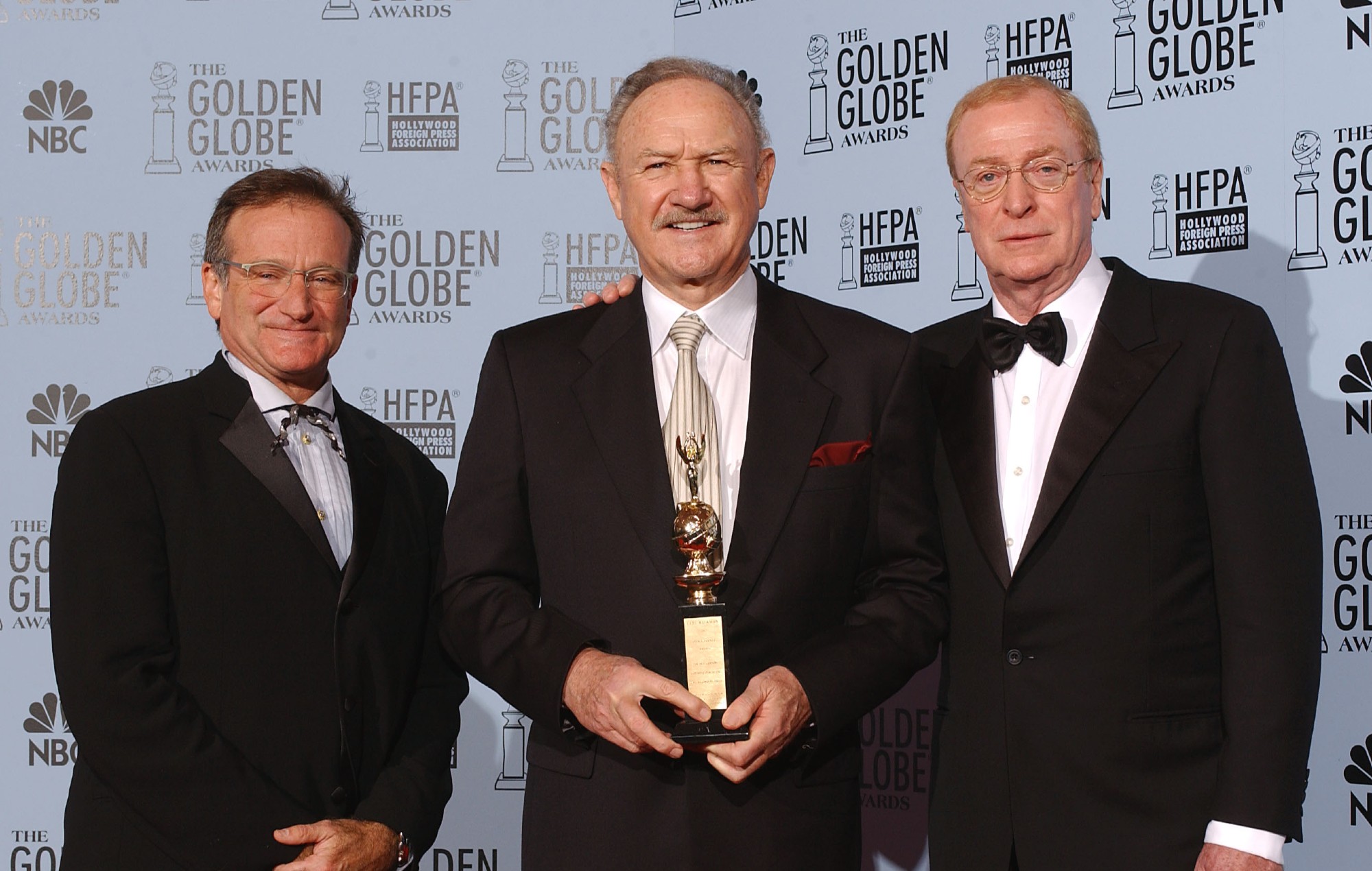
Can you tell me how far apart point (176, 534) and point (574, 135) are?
2600 millimetres

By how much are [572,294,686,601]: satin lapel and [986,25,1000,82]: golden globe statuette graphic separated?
7.30ft

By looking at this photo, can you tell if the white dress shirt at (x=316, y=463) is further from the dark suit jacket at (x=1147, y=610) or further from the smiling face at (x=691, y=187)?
the dark suit jacket at (x=1147, y=610)

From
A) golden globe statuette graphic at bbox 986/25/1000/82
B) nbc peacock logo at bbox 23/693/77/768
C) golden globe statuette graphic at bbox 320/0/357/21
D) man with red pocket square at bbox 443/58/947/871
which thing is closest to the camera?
man with red pocket square at bbox 443/58/947/871

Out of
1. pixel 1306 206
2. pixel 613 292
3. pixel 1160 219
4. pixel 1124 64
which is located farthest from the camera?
pixel 1124 64

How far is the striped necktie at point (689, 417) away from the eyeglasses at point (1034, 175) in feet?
2.31

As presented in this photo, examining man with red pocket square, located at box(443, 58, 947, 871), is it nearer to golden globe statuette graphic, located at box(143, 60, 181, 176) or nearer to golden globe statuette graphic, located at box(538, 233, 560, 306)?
golden globe statuette graphic, located at box(538, 233, 560, 306)

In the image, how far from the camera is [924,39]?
4.52 metres

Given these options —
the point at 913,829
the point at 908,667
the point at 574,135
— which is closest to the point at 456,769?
the point at 913,829

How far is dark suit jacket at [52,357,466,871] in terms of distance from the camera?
2426mm

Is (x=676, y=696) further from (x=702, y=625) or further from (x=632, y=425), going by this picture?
(x=632, y=425)

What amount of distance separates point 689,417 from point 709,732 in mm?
599

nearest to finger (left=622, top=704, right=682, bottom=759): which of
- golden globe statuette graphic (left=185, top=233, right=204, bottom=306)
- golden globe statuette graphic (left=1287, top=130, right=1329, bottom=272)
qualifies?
golden globe statuette graphic (left=1287, top=130, right=1329, bottom=272)

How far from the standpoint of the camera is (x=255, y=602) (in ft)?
8.39

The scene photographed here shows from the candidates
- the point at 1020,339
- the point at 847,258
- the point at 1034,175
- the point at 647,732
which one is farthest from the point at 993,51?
the point at 647,732
